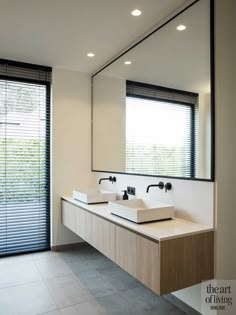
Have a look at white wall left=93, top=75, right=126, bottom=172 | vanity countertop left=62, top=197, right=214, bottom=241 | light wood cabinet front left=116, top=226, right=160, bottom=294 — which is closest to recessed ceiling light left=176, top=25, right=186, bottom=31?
white wall left=93, top=75, right=126, bottom=172

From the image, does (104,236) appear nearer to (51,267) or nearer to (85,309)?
(85,309)

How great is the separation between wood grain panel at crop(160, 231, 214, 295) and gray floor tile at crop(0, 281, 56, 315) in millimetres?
1254

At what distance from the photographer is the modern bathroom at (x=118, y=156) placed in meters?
2.16

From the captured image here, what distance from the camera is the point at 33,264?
350cm

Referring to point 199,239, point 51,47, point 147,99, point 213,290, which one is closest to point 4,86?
point 51,47

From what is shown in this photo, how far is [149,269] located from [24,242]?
248cm

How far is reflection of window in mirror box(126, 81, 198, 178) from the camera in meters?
2.46

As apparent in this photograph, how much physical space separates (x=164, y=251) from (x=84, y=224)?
1438mm

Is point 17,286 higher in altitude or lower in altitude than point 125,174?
lower

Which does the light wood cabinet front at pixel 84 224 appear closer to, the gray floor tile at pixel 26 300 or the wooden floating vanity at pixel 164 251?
the wooden floating vanity at pixel 164 251

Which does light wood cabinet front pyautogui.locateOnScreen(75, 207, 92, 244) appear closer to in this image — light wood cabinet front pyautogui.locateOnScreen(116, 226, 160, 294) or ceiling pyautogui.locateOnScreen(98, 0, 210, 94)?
light wood cabinet front pyautogui.locateOnScreen(116, 226, 160, 294)

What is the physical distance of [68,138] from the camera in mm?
4082

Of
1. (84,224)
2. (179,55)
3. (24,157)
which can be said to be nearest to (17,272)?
(84,224)

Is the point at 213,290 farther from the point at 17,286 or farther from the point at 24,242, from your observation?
the point at 24,242
